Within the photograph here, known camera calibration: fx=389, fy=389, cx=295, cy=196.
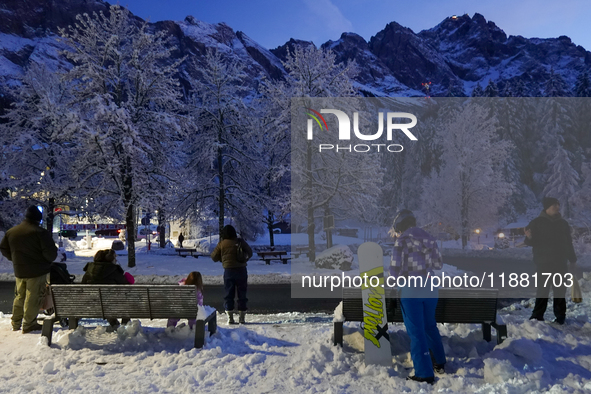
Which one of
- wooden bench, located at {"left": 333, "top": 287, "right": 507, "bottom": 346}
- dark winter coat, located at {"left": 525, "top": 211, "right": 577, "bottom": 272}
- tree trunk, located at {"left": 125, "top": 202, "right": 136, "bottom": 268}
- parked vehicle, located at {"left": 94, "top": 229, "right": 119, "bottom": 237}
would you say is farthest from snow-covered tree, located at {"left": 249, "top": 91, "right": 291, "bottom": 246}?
parked vehicle, located at {"left": 94, "top": 229, "right": 119, "bottom": 237}

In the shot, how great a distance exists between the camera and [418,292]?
13.5ft

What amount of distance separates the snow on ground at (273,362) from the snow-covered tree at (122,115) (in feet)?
38.9

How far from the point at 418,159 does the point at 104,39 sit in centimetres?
3325

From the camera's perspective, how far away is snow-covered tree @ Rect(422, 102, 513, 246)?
26.8 m

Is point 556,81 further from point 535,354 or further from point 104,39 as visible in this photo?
point 535,354

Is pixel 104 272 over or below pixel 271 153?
below

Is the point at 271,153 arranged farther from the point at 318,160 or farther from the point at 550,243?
the point at 550,243

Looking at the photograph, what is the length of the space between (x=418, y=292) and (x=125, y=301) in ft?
12.7

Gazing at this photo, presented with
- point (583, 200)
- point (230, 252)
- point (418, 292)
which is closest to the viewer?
point (418, 292)

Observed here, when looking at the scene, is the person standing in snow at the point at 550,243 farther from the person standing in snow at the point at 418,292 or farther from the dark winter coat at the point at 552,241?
the person standing in snow at the point at 418,292

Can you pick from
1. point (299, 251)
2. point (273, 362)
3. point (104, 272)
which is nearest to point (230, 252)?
point (104, 272)

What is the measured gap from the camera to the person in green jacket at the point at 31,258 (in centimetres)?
605

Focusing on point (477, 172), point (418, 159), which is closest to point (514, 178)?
point (418, 159)

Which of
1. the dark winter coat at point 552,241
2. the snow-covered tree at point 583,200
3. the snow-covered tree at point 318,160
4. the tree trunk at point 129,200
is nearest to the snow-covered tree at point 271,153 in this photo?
the snow-covered tree at point 318,160
